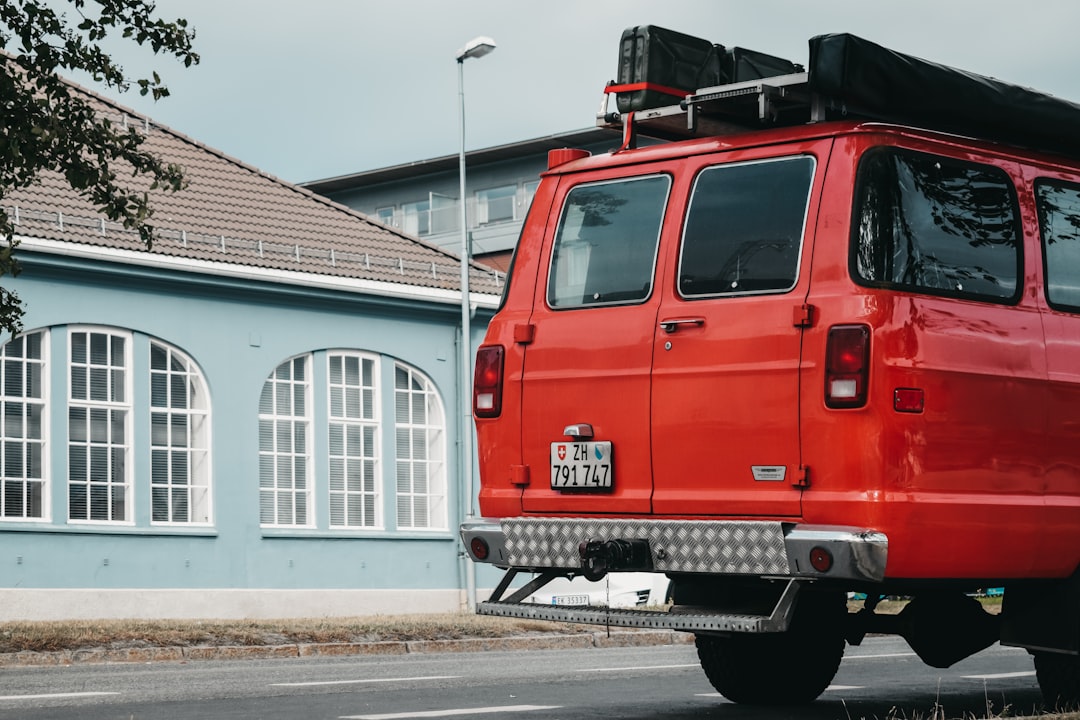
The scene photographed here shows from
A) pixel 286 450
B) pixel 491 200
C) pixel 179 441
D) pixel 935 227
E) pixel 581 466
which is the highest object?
pixel 491 200

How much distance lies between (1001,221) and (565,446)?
2125 mm

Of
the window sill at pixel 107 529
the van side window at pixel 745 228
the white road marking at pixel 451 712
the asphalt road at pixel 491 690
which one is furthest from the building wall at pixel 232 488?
the van side window at pixel 745 228

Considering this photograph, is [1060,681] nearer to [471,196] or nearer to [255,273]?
[255,273]

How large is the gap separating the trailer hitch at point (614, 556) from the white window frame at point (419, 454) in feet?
61.9

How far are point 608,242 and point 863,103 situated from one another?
138 centimetres

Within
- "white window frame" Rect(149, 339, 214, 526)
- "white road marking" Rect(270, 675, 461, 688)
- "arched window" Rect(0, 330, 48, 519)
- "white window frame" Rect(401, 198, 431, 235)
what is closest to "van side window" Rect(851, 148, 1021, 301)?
"white road marking" Rect(270, 675, 461, 688)

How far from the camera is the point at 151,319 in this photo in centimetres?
2312

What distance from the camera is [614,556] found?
7.26m

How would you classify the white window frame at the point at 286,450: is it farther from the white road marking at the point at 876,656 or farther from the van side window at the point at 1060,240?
the van side window at the point at 1060,240

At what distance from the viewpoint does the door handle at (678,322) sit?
723cm

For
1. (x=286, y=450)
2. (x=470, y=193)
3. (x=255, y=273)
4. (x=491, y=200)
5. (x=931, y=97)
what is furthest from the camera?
(x=470, y=193)

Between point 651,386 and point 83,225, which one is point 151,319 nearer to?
point 83,225

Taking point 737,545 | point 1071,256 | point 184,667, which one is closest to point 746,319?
point 737,545

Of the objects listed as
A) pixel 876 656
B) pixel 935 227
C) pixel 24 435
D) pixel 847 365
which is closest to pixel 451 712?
pixel 847 365
